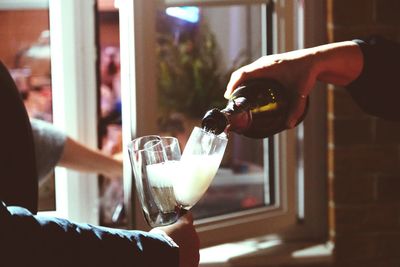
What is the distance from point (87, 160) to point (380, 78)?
0.83 metres

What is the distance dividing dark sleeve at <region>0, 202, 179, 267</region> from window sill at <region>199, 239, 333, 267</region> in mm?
847

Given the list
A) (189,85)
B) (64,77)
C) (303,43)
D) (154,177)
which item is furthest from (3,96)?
(189,85)

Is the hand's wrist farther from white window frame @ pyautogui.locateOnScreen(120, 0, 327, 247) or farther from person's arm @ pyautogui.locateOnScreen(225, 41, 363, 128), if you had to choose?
white window frame @ pyautogui.locateOnScreen(120, 0, 327, 247)

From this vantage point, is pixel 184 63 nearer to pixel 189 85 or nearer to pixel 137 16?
pixel 189 85

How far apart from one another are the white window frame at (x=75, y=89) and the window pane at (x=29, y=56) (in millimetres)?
154

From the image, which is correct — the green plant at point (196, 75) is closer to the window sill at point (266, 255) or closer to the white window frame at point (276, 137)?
the white window frame at point (276, 137)

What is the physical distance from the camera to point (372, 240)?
1.88m

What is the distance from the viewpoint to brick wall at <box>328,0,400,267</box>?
180cm

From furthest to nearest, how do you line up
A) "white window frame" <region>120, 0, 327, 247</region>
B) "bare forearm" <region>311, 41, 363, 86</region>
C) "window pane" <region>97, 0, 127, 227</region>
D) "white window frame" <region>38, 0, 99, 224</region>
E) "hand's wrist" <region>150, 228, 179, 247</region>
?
"window pane" <region>97, 0, 127, 227</region>
"white window frame" <region>38, 0, 99, 224</region>
"white window frame" <region>120, 0, 327, 247</region>
"bare forearm" <region>311, 41, 363, 86</region>
"hand's wrist" <region>150, 228, 179, 247</region>

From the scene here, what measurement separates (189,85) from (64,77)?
56 cm

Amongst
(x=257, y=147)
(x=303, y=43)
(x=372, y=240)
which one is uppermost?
(x=303, y=43)

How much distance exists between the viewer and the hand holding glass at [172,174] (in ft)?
3.46

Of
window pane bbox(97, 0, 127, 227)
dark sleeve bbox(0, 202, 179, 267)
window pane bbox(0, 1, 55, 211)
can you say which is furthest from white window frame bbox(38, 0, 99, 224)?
dark sleeve bbox(0, 202, 179, 267)

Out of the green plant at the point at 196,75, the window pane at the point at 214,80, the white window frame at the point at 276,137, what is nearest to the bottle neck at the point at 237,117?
the white window frame at the point at 276,137
